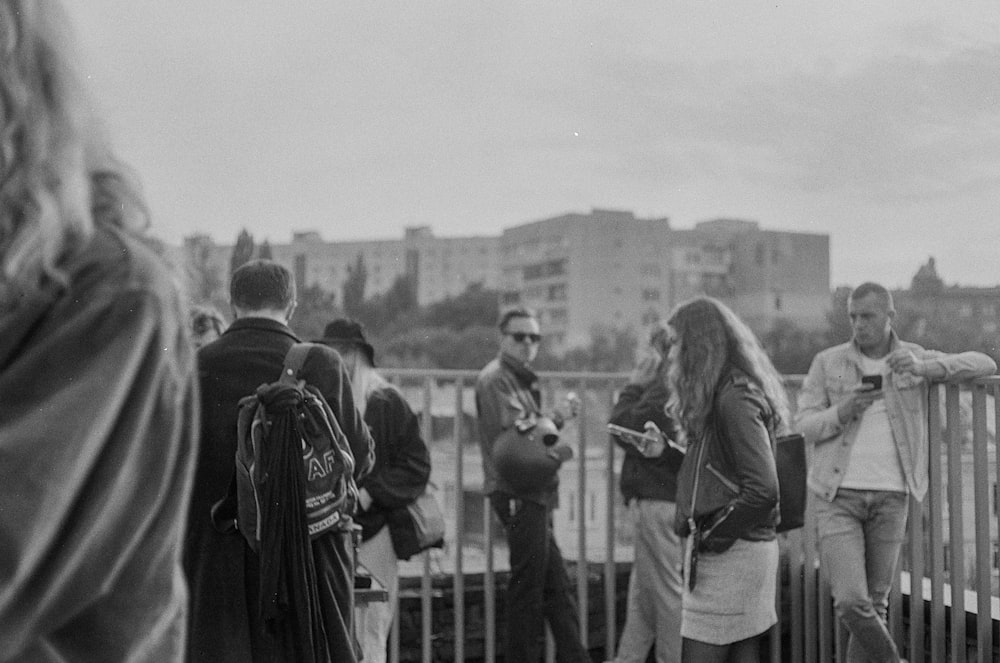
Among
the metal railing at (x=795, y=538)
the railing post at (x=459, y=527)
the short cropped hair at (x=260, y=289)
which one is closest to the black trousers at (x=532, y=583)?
the metal railing at (x=795, y=538)

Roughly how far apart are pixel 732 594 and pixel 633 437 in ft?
4.76

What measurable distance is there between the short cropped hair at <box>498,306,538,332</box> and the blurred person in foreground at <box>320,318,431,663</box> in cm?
119

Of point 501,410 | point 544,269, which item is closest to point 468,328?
point 544,269

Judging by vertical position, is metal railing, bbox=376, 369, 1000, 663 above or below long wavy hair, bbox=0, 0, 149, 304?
below

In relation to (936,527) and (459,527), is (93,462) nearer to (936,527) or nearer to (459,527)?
(936,527)

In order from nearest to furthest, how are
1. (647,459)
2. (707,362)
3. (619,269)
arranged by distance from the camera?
(707,362) → (647,459) → (619,269)

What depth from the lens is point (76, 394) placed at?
88 cm

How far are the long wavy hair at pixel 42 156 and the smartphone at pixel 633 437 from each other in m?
4.09

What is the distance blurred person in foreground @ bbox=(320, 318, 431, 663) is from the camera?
4.36 metres

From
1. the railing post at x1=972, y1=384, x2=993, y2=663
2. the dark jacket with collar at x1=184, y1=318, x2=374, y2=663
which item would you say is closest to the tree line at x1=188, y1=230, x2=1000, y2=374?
the railing post at x1=972, y1=384, x2=993, y2=663

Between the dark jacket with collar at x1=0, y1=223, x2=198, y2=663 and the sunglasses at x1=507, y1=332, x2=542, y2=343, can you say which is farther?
the sunglasses at x1=507, y1=332, x2=542, y2=343

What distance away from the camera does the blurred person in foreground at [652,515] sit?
5.16 meters

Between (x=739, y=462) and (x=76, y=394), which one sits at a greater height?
(x=76, y=394)

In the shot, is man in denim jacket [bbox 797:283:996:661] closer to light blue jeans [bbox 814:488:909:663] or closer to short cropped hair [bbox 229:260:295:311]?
light blue jeans [bbox 814:488:909:663]
